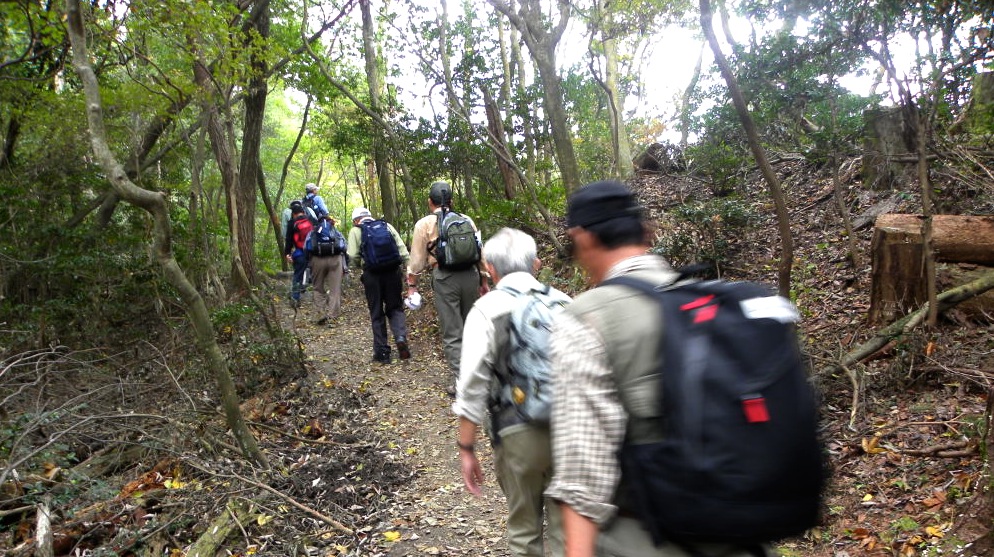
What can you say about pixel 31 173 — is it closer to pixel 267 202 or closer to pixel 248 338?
pixel 248 338

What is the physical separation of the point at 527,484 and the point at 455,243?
3.86m

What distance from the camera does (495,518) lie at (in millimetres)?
4824

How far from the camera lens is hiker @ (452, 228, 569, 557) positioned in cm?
265

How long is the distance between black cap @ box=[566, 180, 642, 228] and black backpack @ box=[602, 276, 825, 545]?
422 millimetres

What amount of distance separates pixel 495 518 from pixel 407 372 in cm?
359

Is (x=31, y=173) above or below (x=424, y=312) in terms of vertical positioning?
above

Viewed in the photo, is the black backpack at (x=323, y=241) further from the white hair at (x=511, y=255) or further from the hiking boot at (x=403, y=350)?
the white hair at (x=511, y=255)

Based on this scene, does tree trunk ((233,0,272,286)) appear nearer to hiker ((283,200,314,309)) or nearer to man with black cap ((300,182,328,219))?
Result: hiker ((283,200,314,309))

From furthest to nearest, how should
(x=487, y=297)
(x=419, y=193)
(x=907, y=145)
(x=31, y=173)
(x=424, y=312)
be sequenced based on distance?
1. (x=419, y=193)
2. (x=424, y=312)
3. (x=31, y=173)
4. (x=907, y=145)
5. (x=487, y=297)

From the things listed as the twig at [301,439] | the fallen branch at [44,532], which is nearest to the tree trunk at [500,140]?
the twig at [301,439]

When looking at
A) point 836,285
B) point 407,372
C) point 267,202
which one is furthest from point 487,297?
point 267,202

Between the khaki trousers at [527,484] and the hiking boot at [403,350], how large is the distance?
556 centimetres

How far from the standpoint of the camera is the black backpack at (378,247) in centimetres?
755

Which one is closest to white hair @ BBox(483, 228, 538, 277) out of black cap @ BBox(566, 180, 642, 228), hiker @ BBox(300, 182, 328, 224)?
black cap @ BBox(566, 180, 642, 228)
